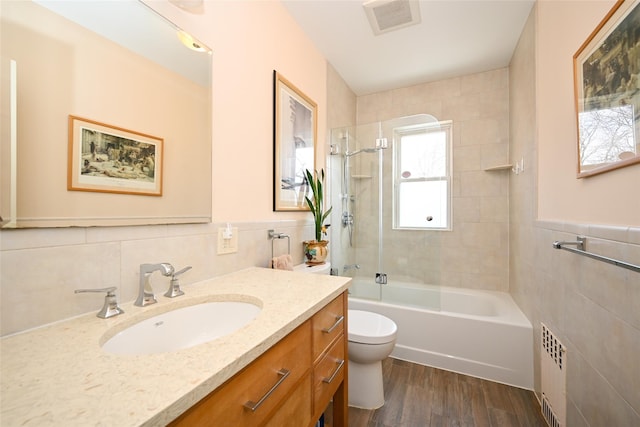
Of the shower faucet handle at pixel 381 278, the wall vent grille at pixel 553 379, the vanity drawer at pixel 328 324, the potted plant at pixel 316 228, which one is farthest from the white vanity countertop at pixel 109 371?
the shower faucet handle at pixel 381 278

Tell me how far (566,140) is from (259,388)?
1.78m

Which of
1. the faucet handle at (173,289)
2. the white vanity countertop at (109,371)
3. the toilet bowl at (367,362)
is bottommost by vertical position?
the toilet bowl at (367,362)

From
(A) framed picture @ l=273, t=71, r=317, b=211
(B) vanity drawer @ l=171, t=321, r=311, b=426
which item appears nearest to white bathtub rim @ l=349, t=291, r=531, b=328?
(A) framed picture @ l=273, t=71, r=317, b=211

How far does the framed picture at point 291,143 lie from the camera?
5.80ft

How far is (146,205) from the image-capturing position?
3.26 ft

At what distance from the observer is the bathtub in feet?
6.05

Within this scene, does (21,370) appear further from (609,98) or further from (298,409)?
(609,98)

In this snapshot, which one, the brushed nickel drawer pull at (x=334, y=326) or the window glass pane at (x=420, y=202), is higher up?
the window glass pane at (x=420, y=202)

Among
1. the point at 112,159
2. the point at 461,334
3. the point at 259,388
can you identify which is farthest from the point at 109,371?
the point at 461,334

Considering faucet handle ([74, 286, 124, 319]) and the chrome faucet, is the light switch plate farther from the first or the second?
faucet handle ([74, 286, 124, 319])

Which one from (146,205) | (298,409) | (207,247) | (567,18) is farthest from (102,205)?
(567,18)

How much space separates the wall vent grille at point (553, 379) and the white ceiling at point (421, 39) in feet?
7.15

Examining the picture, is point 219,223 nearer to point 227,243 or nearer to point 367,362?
point 227,243

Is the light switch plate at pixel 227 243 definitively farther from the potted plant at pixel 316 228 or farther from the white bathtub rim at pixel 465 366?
the white bathtub rim at pixel 465 366
